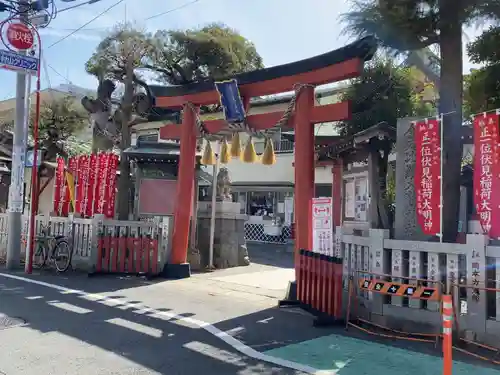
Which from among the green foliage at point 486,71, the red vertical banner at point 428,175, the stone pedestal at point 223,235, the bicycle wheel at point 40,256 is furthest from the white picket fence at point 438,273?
the bicycle wheel at point 40,256

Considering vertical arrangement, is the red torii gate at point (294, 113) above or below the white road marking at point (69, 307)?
above

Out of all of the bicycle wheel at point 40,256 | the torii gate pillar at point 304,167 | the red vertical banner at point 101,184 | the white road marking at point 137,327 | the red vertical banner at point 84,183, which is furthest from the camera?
the red vertical banner at point 84,183

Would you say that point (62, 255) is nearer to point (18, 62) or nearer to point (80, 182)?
point (80, 182)

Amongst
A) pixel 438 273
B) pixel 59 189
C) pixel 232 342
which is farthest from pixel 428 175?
pixel 59 189

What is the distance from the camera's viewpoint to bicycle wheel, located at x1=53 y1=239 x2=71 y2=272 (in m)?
12.1

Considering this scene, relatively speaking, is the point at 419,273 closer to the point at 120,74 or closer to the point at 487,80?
the point at 487,80

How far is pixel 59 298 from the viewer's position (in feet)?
29.0

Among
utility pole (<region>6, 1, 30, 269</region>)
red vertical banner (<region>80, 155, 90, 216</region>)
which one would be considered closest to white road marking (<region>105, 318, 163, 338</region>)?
utility pole (<region>6, 1, 30, 269</region>)

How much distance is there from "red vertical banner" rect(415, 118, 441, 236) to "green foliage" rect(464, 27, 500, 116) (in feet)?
7.47

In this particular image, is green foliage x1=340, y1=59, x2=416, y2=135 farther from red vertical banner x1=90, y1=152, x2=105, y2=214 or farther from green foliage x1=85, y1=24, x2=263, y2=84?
red vertical banner x1=90, y1=152, x2=105, y2=214

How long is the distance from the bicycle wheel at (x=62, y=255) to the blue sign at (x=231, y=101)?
536 cm

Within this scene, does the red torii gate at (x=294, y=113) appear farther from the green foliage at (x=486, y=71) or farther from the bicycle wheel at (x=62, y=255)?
the bicycle wheel at (x=62, y=255)

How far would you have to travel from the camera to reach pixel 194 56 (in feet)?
59.5

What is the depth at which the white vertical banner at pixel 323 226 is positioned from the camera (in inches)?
322
